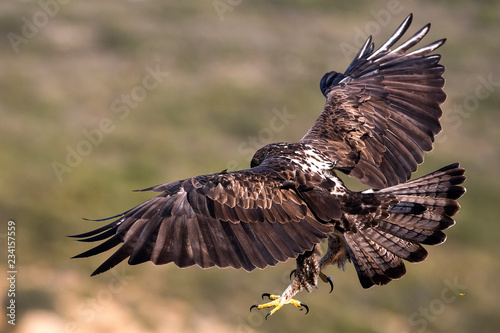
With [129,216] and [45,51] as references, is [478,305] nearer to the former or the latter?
[129,216]

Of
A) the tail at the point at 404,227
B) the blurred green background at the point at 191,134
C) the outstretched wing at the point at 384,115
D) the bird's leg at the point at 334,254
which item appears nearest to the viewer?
the tail at the point at 404,227

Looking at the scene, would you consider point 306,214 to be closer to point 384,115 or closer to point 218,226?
point 218,226

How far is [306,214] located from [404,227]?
1.00 metres

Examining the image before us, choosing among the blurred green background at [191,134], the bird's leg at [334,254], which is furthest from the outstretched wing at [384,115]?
the blurred green background at [191,134]

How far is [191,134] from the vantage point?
28484 millimetres

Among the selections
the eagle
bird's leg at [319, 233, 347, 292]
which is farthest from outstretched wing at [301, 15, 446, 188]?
bird's leg at [319, 233, 347, 292]

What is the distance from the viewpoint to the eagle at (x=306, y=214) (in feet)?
23.4

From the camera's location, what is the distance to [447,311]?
22.6m

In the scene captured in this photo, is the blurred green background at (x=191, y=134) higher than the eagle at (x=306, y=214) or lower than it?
higher

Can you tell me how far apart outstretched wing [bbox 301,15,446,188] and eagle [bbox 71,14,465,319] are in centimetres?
2

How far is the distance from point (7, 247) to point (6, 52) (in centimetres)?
1324

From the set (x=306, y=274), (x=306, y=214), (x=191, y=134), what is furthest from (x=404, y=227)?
(x=191, y=134)

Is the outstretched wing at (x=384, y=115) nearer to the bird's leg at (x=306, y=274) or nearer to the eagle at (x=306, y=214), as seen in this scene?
the eagle at (x=306, y=214)

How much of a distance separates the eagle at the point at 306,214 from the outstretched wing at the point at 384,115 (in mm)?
19
